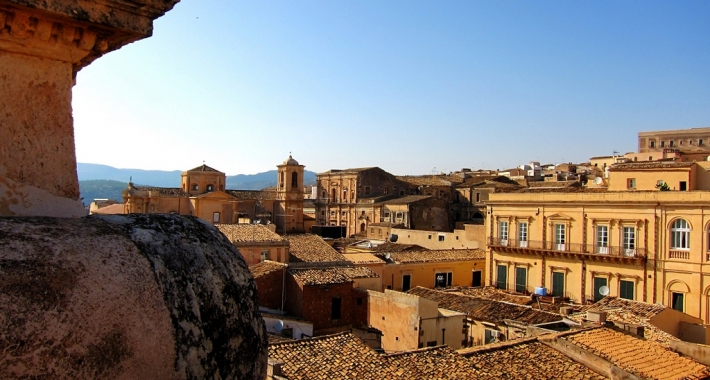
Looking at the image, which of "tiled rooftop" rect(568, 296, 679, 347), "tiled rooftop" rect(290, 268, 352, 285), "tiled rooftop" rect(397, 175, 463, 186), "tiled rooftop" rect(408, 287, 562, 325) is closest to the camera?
"tiled rooftop" rect(568, 296, 679, 347)

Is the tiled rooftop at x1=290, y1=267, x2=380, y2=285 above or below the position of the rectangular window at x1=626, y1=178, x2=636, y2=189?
below

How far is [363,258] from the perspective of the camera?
3375 centimetres

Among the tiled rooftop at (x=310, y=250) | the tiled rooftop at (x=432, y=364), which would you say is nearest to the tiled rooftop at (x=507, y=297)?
the tiled rooftop at (x=310, y=250)

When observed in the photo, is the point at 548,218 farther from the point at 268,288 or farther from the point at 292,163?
the point at 292,163

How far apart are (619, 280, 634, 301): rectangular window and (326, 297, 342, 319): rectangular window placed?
15.3 metres

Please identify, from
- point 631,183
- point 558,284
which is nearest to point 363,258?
point 558,284

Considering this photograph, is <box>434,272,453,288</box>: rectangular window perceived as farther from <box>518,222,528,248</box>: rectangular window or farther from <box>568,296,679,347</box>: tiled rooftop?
<box>568,296,679,347</box>: tiled rooftop

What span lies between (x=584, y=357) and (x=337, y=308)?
38.1 feet

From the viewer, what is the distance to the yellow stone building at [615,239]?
1108 inches

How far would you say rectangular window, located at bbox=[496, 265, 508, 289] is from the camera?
35.9 m

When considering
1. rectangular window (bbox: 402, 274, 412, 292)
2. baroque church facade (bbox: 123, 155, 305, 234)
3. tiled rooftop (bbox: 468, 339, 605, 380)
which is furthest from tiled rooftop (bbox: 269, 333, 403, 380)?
baroque church facade (bbox: 123, 155, 305, 234)

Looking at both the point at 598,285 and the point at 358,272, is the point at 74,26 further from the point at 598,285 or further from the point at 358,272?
the point at 598,285

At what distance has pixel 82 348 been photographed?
2.18m

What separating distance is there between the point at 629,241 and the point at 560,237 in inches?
151
